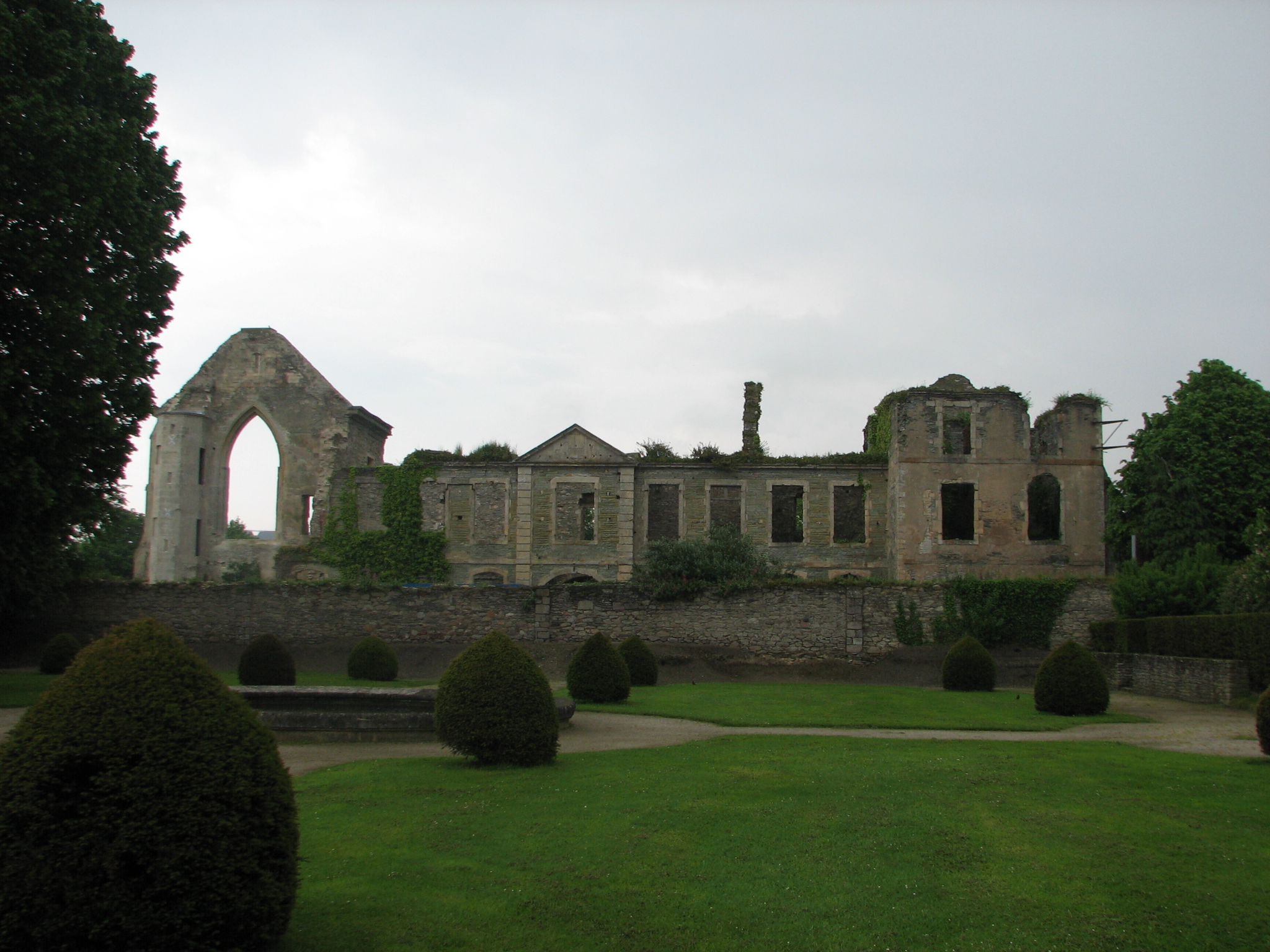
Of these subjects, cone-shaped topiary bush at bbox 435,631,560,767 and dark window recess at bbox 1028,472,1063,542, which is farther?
dark window recess at bbox 1028,472,1063,542

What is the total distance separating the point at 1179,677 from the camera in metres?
20.8

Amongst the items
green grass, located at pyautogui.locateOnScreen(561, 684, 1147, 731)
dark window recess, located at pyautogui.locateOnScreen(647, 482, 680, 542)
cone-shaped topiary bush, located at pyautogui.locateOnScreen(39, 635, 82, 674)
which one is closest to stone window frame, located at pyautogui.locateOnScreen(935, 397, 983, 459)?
dark window recess, located at pyautogui.locateOnScreen(647, 482, 680, 542)

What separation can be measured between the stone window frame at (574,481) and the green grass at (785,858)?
25201 millimetres

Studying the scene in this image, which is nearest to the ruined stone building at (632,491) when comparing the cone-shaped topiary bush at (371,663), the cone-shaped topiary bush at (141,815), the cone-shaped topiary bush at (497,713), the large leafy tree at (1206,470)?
the large leafy tree at (1206,470)

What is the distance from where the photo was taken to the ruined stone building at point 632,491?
34.2 metres

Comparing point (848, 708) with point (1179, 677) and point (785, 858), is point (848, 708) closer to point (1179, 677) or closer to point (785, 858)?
point (1179, 677)

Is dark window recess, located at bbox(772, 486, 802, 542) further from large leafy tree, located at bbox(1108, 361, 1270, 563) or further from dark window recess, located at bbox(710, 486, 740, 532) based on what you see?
large leafy tree, located at bbox(1108, 361, 1270, 563)

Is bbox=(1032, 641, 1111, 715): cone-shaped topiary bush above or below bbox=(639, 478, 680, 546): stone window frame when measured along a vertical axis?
below

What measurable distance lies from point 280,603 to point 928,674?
18189 millimetres

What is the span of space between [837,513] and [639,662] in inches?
607

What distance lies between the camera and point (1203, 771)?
10414 mm

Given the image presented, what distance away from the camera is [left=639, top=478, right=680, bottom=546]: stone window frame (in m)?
36.2

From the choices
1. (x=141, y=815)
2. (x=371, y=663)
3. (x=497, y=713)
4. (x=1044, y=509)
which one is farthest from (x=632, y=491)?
(x=141, y=815)

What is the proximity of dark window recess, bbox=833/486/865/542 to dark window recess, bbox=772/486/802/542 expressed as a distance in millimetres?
1475
